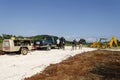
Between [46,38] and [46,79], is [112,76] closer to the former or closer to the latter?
[46,79]

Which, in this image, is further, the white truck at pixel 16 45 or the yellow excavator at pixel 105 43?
the yellow excavator at pixel 105 43

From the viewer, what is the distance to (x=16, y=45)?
84.9 feet

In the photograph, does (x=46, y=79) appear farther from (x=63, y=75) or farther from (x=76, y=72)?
(x=76, y=72)

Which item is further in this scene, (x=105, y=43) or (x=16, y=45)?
(x=105, y=43)

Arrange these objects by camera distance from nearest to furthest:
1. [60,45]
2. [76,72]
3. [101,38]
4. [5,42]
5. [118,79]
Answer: [118,79] → [76,72] → [5,42] → [60,45] → [101,38]

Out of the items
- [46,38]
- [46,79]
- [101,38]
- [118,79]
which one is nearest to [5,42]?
[46,38]

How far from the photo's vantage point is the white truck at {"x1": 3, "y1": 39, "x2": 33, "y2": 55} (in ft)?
82.7

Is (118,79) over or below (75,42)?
below

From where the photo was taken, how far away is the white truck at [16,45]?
25219mm

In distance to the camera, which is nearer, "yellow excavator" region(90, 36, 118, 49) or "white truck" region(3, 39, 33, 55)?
"white truck" region(3, 39, 33, 55)

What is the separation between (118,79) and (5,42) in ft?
54.3

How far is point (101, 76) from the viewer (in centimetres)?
1258

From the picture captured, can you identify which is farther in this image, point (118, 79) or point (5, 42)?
point (5, 42)

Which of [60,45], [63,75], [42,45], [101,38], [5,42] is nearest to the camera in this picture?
[63,75]
